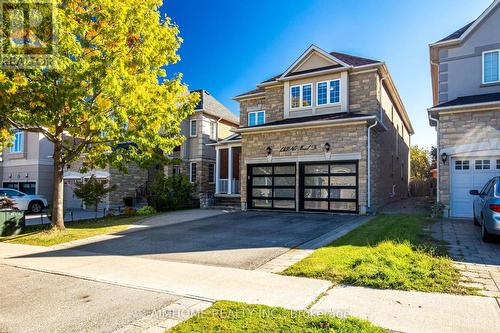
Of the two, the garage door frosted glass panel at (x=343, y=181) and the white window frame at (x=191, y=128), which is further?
the white window frame at (x=191, y=128)

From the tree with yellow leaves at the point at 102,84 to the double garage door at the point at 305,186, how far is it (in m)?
6.22

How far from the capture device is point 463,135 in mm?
12836

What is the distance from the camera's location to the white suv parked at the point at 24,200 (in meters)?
19.5

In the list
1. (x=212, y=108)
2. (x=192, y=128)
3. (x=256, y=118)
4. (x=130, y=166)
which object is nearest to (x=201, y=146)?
(x=192, y=128)

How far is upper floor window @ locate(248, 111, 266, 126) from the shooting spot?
2110cm

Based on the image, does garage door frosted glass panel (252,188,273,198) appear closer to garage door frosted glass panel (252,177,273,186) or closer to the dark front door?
the dark front door

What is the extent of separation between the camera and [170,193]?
19.2 meters

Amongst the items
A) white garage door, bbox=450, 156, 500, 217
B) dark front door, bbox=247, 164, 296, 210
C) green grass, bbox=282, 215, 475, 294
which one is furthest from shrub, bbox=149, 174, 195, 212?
white garage door, bbox=450, 156, 500, 217

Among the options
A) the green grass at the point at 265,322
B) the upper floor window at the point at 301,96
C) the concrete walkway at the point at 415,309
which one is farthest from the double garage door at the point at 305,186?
the green grass at the point at 265,322

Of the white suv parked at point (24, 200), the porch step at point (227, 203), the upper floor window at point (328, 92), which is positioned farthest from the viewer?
the white suv parked at point (24, 200)

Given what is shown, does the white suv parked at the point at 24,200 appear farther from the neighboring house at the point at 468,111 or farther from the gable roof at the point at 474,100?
the gable roof at the point at 474,100

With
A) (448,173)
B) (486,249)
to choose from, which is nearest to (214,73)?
(448,173)

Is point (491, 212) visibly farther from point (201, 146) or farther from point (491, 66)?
point (201, 146)

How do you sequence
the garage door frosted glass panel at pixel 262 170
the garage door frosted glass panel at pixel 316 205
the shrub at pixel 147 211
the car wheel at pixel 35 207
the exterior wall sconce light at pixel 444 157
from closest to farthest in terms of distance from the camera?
the exterior wall sconce light at pixel 444 157, the garage door frosted glass panel at pixel 316 205, the garage door frosted glass panel at pixel 262 170, the shrub at pixel 147 211, the car wheel at pixel 35 207
